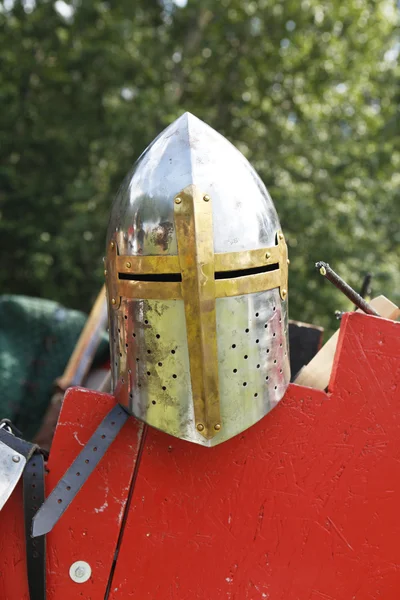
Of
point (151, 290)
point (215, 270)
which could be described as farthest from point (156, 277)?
point (215, 270)

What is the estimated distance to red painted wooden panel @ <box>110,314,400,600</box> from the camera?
151 centimetres

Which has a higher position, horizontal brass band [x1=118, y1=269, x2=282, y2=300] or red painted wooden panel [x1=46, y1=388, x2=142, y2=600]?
horizontal brass band [x1=118, y1=269, x2=282, y2=300]

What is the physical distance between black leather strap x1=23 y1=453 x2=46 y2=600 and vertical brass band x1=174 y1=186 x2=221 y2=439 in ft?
1.56

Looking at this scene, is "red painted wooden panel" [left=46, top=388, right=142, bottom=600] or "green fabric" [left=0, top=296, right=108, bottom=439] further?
"green fabric" [left=0, top=296, right=108, bottom=439]

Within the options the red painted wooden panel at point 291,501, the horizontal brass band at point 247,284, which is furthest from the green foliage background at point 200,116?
the horizontal brass band at point 247,284

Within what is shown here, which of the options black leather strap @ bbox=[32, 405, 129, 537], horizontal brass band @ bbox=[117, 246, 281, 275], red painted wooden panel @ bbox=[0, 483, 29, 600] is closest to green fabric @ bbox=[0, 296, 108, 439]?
red painted wooden panel @ bbox=[0, 483, 29, 600]

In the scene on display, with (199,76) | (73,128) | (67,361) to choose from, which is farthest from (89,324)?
(199,76)

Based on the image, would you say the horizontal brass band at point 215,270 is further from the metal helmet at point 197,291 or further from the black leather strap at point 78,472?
the black leather strap at point 78,472

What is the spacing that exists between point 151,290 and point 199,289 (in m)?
0.13

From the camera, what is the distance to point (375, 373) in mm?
1553

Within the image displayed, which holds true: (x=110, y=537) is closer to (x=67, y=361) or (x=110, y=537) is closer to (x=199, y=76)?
(x=67, y=361)

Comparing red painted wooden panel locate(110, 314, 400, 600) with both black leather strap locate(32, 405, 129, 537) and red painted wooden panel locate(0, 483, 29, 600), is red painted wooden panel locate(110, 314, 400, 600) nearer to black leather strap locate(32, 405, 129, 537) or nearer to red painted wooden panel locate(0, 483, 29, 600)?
black leather strap locate(32, 405, 129, 537)

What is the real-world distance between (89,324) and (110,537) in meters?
1.66

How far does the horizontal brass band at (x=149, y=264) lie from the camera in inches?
53.7
